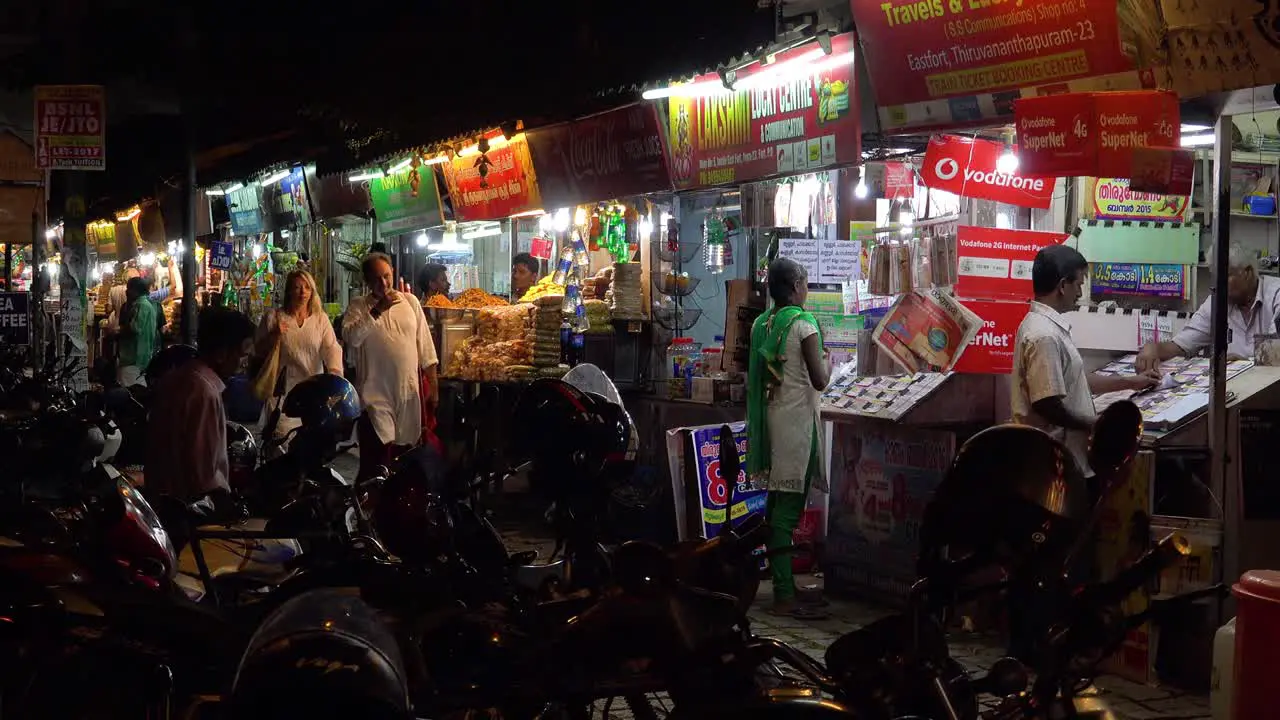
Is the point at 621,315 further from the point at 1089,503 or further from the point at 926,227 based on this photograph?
the point at 1089,503

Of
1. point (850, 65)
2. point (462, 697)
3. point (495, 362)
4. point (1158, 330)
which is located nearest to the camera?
point (462, 697)

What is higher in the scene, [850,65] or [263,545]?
[850,65]

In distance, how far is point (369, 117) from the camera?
1199cm

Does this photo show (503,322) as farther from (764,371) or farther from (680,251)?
(764,371)

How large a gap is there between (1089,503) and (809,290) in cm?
795

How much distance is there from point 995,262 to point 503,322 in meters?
5.86

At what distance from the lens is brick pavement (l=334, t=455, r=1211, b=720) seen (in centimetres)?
611

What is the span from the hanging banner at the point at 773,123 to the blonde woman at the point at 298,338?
10.8ft

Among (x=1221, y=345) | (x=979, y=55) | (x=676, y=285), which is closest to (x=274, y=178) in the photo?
(x=676, y=285)

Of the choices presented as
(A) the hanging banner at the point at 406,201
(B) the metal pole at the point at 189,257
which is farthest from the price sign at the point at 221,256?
(A) the hanging banner at the point at 406,201

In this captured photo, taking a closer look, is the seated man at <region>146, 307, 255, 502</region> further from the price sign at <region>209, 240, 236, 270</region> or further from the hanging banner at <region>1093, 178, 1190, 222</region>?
the price sign at <region>209, 240, 236, 270</region>

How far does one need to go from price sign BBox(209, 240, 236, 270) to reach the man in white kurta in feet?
44.6

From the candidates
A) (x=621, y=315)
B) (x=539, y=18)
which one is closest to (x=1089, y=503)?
(x=539, y=18)

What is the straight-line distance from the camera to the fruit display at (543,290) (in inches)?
517
